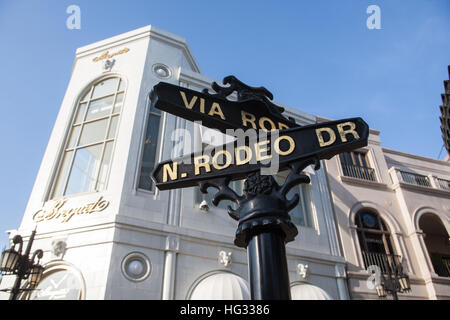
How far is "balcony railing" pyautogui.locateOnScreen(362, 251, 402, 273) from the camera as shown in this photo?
13922mm

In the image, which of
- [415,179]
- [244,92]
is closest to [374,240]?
[415,179]

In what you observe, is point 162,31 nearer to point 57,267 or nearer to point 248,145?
point 57,267

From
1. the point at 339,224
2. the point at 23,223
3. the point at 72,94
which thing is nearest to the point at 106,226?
the point at 23,223

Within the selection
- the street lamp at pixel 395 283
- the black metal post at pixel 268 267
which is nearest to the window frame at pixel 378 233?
the street lamp at pixel 395 283

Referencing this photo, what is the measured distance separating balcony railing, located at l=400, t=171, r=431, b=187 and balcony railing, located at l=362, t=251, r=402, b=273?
5021 millimetres

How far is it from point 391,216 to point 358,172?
8.75ft

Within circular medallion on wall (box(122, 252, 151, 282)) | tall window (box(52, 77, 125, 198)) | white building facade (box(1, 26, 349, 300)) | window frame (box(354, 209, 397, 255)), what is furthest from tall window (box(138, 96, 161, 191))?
window frame (box(354, 209, 397, 255))

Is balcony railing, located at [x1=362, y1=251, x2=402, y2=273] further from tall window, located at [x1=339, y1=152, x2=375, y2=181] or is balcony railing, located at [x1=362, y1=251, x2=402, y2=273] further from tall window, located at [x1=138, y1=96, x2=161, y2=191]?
tall window, located at [x1=138, y1=96, x2=161, y2=191]

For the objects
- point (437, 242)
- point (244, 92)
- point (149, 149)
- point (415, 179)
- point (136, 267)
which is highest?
point (415, 179)

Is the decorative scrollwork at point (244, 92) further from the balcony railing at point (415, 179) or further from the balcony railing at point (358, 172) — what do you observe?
the balcony railing at point (415, 179)

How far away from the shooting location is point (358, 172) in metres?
17.1

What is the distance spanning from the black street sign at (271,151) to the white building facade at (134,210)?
7602mm

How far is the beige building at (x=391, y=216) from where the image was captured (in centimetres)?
1377

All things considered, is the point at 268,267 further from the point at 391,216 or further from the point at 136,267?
the point at 391,216
